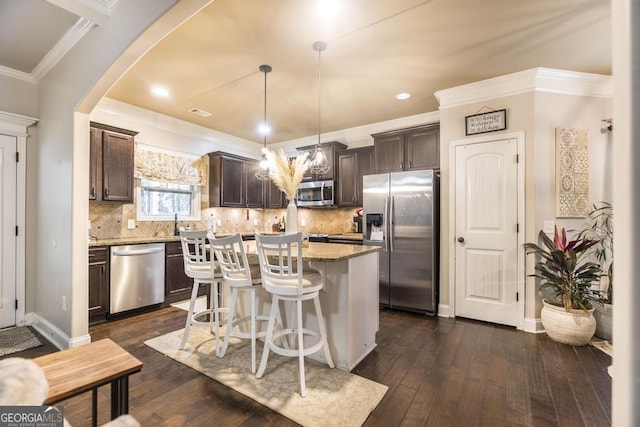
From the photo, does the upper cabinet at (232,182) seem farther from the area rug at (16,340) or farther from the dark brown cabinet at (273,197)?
the area rug at (16,340)

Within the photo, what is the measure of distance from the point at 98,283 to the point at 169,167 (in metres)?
2.00

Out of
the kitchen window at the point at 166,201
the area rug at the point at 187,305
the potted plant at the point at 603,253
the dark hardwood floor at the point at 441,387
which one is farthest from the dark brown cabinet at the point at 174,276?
the potted plant at the point at 603,253

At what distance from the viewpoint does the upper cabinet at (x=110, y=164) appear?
3518 mm

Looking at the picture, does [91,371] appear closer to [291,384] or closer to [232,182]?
[291,384]

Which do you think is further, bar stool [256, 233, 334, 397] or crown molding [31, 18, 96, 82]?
crown molding [31, 18, 96, 82]

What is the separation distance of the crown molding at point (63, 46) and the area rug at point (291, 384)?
9.28 feet

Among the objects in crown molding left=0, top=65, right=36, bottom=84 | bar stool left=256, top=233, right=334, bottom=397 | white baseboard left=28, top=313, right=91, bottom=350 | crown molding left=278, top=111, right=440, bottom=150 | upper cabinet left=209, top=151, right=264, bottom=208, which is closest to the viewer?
bar stool left=256, top=233, right=334, bottom=397

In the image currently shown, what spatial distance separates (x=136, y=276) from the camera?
11.8 ft

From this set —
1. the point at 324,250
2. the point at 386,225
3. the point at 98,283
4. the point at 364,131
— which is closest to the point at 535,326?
the point at 386,225

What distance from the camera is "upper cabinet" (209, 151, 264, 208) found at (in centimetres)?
500

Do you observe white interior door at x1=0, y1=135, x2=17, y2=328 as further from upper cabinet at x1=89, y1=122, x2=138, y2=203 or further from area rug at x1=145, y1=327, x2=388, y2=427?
area rug at x1=145, y1=327, x2=388, y2=427

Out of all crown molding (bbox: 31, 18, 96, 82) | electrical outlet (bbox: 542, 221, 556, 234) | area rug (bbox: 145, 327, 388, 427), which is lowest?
area rug (bbox: 145, 327, 388, 427)

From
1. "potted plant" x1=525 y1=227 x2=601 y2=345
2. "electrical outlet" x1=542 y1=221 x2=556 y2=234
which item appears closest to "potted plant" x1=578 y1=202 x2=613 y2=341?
"potted plant" x1=525 y1=227 x2=601 y2=345

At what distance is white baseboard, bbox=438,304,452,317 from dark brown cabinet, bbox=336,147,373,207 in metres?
1.99
